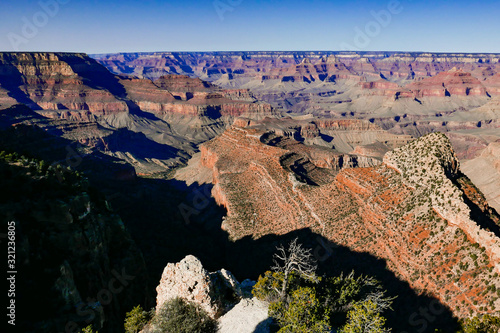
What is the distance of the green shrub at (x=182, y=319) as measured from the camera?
2331cm

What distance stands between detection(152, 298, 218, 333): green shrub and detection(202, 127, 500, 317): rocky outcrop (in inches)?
817

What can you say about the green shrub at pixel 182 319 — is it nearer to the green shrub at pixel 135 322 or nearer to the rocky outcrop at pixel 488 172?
the green shrub at pixel 135 322

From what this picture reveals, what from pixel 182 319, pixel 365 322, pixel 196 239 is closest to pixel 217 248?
pixel 196 239

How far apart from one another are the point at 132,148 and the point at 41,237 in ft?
458

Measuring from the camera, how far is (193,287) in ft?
81.8

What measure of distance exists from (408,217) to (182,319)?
26693mm

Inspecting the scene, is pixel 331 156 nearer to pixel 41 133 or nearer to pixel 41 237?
pixel 41 133

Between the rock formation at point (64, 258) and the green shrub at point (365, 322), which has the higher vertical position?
the rock formation at point (64, 258)

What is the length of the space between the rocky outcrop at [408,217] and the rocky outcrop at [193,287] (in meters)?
19.5

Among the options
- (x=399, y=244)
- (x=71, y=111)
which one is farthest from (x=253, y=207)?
(x=71, y=111)

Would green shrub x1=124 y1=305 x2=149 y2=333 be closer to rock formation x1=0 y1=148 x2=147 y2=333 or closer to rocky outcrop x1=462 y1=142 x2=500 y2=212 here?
rock formation x1=0 y1=148 x2=147 y2=333

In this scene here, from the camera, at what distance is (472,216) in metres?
30.2

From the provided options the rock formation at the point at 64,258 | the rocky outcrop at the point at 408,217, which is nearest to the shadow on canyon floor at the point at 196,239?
the rocky outcrop at the point at 408,217

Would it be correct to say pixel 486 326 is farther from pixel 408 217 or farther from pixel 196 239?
pixel 196 239
